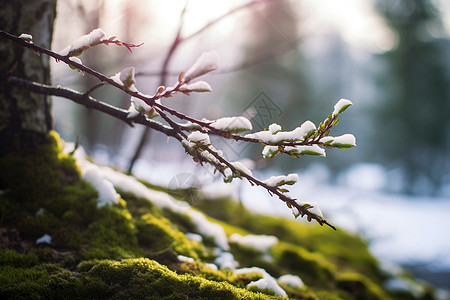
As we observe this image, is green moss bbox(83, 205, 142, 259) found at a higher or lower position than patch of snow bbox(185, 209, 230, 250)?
lower

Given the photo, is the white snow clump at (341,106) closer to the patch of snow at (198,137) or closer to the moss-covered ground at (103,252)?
the patch of snow at (198,137)

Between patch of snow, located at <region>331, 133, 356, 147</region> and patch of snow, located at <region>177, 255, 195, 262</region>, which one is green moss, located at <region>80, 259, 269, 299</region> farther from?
patch of snow, located at <region>331, 133, 356, 147</region>

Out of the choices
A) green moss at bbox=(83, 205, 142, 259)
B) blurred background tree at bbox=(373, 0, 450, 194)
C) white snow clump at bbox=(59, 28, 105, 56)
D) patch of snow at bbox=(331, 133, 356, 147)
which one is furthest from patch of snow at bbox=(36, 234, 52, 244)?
blurred background tree at bbox=(373, 0, 450, 194)

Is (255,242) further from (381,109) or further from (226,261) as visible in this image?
(381,109)

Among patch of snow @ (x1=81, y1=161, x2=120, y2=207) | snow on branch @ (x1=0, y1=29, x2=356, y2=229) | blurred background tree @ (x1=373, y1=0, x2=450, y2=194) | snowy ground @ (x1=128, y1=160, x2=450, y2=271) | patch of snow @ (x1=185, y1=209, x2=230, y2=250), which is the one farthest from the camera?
blurred background tree @ (x1=373, y1=0, x2=450, y2=194)

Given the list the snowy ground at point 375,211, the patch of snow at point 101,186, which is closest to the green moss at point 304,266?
the snowy ground at point 375,211

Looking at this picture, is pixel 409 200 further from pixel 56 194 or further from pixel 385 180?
pixel 56 194
